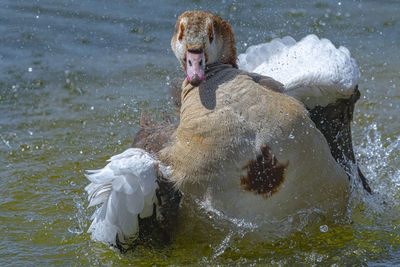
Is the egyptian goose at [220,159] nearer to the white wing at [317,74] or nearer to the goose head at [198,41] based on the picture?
the goose head at [198,41]

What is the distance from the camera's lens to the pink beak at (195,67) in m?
3.34

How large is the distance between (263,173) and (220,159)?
0.81 feet

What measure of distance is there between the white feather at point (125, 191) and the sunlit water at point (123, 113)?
28 centimetres

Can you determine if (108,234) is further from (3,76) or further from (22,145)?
(3,76)

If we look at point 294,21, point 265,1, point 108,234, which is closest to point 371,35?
point 294,21

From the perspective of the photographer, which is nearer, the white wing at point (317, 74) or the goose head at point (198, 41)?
the goose head at point (198, 41)

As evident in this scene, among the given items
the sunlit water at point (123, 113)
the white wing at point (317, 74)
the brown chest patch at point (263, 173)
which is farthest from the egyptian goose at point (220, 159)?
the white wing at point (317, 74)

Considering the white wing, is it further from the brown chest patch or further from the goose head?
the brown chest patch

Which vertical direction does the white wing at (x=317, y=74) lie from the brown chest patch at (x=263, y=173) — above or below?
above

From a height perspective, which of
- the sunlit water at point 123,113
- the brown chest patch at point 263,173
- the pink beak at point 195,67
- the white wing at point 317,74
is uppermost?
the pink beak at point 195,67

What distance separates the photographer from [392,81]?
22.7ft

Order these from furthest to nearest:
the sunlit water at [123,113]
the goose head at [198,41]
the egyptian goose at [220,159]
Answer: the sunlit water at [123,113]
the goose head at [198,41]
the egyptian goose at [220,159]

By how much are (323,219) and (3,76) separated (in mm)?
5028

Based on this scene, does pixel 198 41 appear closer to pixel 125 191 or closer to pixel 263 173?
pixel 263 173
